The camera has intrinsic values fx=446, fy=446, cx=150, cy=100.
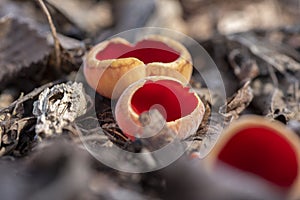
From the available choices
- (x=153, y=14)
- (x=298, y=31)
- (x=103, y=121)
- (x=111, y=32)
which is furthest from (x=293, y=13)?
(x=103, y=121)

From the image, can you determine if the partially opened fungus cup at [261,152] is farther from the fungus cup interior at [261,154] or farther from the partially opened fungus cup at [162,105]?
the partially opened fungus cup at [162,105]

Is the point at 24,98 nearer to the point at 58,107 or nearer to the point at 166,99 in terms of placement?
the point at 58,107

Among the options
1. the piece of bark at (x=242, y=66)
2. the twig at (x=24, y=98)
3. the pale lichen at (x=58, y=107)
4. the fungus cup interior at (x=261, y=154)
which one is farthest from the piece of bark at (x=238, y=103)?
the twig at (x=24, y=98)

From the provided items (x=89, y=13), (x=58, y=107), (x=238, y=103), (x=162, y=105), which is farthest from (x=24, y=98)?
(x=89, y=13)

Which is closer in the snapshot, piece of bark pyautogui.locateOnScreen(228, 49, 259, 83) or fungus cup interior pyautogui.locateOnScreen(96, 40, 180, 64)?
fungus cup interior pyautogui.locateOnScreen(96, 40, 180, 64)

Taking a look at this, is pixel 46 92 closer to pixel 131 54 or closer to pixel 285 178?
pixel 131 54

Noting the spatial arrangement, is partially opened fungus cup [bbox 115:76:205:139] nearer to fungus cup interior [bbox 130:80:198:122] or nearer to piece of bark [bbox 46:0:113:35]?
fungus cup interior [bbox 130:80:198:122]

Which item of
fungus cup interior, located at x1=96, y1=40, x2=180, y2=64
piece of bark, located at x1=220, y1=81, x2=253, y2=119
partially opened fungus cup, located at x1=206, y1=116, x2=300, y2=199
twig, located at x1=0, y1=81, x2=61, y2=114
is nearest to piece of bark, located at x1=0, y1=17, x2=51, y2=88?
twig, located at x1=0, y1=81, x2=61, y2=114
